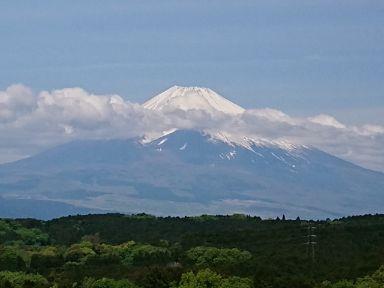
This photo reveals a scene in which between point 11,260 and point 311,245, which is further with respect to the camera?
point 11,260

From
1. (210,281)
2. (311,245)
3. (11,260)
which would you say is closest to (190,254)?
(311,245)

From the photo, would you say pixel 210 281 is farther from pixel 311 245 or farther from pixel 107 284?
pixel 311 245

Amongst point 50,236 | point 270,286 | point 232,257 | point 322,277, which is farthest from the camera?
point 50,236

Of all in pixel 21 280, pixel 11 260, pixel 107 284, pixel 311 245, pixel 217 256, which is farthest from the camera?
pixel 11 260

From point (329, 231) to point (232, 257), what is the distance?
14.2m

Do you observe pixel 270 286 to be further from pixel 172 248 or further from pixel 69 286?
pixel 172 248

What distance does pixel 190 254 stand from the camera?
77.3 meters

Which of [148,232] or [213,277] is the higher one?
[148,232]

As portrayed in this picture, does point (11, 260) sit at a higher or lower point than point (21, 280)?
higher

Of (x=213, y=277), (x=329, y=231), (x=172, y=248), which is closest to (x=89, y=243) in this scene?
(x=172, y=248)

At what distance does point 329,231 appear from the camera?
86.9 meters

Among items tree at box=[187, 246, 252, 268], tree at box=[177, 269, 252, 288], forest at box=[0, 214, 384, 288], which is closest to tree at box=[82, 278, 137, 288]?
forest at box=[0, 214, 384, 288]

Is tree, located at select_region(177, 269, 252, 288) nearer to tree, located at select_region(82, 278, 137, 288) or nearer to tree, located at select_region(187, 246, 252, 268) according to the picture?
tree, located at select_region(82, 278, 137, 288)

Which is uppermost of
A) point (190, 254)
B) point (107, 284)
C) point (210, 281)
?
point (190, 254)
